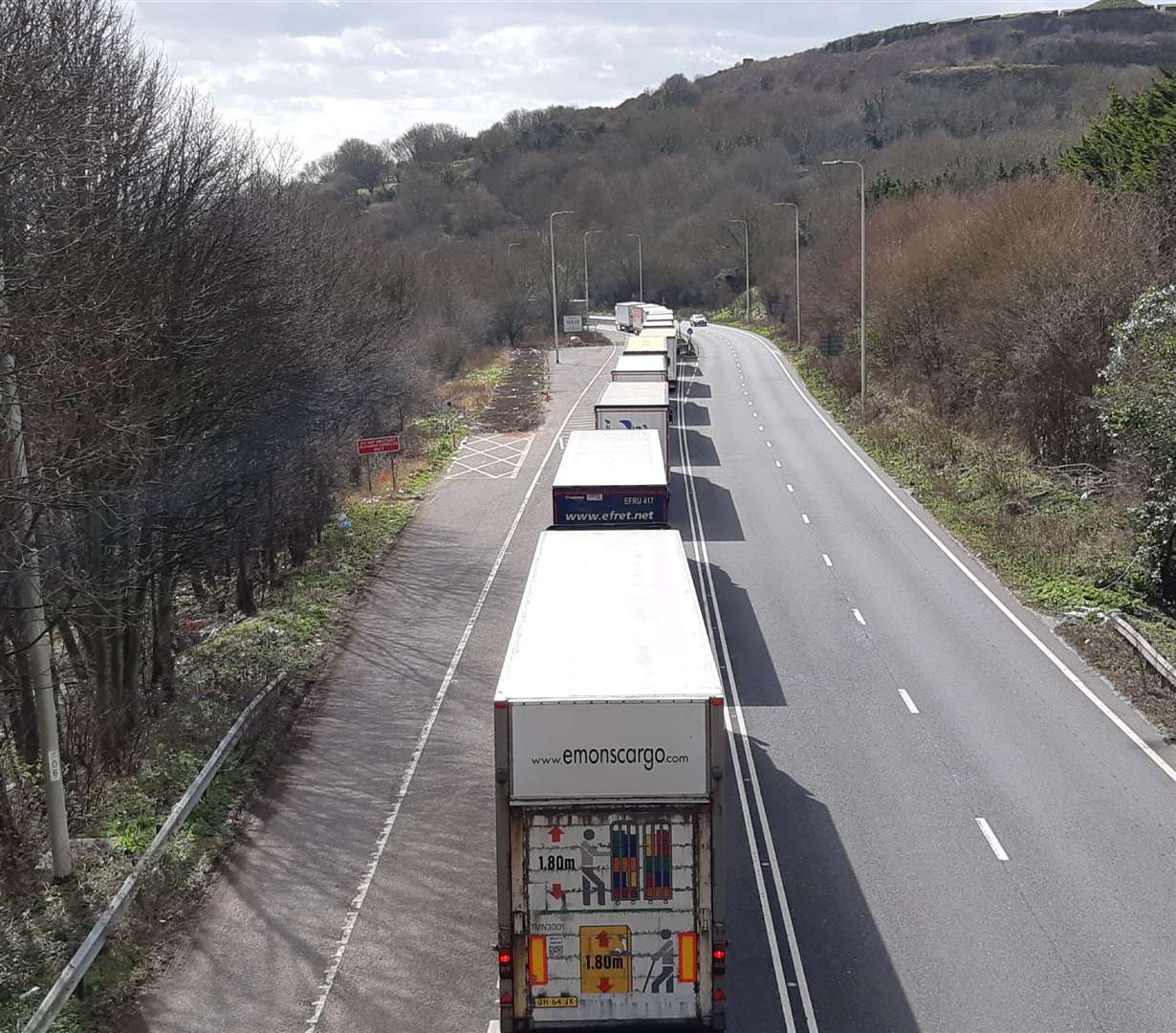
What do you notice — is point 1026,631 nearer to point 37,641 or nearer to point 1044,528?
point 1044,528

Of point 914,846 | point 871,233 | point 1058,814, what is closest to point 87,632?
point 914,846

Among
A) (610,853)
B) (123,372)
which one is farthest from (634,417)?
(610,853)

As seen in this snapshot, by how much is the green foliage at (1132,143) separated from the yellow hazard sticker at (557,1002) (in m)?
34.3

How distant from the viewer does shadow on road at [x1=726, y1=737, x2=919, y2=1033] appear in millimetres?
11719

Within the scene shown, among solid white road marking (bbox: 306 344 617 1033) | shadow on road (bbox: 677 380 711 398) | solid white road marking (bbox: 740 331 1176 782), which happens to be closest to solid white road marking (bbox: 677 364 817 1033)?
solid white road marking (bbox: 306 344 617 1033)

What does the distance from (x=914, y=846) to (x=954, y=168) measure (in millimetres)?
78318

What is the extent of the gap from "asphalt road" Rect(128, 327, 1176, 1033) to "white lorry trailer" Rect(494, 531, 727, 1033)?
1.62 metres

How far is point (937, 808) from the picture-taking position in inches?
632

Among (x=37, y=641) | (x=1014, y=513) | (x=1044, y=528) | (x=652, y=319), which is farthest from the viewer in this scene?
(x=652, y=319)

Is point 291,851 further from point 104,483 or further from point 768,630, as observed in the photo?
point 768,630

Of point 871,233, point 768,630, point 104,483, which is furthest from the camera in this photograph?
point 871,233

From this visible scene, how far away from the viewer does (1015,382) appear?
38.2 m

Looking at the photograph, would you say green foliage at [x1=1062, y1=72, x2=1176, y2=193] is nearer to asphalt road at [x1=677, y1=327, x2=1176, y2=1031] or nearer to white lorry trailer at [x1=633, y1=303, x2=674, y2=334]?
asphalt road at [x1=677, y1=327, x2=1176, y2=1031]

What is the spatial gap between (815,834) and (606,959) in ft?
19.0
